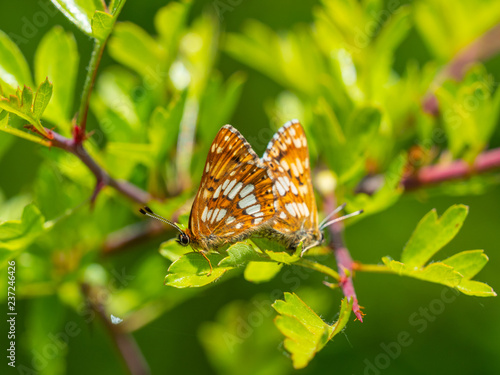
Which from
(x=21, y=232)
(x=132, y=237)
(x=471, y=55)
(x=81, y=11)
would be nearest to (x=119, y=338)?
(x=132, y=237)

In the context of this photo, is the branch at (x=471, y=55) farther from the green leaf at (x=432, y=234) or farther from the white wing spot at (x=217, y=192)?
the white wing spot at (x=217, y=192)

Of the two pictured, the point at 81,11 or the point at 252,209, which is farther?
the point at 252,209

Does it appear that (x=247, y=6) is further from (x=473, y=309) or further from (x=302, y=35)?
(x=473, y=309)

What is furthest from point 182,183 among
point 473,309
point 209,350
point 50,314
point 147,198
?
point 473,309

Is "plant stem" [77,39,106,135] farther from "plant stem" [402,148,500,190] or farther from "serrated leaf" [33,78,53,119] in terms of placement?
"plant stem" [402,148,500,190]

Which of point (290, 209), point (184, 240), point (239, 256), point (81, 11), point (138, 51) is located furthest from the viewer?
point (138, 51)

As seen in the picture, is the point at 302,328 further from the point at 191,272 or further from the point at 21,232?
the point at 21,232

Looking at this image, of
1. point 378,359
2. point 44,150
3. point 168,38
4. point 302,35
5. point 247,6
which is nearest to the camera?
point 44,150

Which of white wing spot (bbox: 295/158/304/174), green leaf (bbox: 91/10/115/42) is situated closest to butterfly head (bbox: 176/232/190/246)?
white wing spot (bbox: 295/158/304/174)
